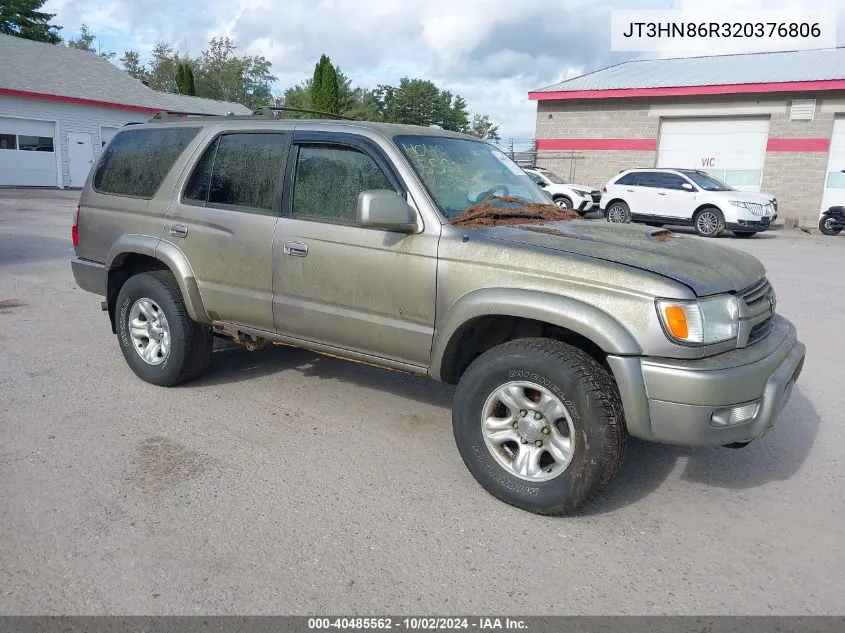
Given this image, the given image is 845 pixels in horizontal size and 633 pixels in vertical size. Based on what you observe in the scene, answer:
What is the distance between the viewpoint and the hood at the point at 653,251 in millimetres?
3277

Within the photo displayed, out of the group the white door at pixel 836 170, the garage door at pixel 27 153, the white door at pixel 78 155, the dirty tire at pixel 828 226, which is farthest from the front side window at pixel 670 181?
the garage door at pixel 27 153

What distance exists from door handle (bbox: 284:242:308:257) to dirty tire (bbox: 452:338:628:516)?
1308 mm

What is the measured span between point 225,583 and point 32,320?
17.3 feet

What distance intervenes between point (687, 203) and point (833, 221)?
4.90 m

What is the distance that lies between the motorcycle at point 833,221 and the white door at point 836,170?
332cm

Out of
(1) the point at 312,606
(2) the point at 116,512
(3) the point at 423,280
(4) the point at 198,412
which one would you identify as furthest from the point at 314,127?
(1) the point at 312,606

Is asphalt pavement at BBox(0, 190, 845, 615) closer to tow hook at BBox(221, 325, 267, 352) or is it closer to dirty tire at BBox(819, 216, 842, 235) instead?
tow hook at BBox(221, 325, 267, 352)

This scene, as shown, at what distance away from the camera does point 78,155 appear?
29969 millimetres

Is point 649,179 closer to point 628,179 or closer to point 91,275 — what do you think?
point 628,179

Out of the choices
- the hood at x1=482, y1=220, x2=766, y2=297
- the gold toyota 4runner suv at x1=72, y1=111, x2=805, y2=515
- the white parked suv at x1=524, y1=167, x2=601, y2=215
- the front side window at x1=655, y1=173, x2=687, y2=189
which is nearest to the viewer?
the gold toyota 4runner suv at x1=72, y1=111, x2=805, y2=515

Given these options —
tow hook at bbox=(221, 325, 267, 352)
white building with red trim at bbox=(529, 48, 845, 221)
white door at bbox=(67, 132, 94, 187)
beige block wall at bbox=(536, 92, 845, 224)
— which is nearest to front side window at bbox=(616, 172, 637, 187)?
white building with red trim at bbox=(529, 48, 845, 221)

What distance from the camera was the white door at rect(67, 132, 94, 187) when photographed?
29.6 metres

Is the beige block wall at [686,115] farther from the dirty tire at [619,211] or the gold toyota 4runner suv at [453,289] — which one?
the gold toyota 4runner suv at [453,289]

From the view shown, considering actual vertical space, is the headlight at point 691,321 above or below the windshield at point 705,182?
below
